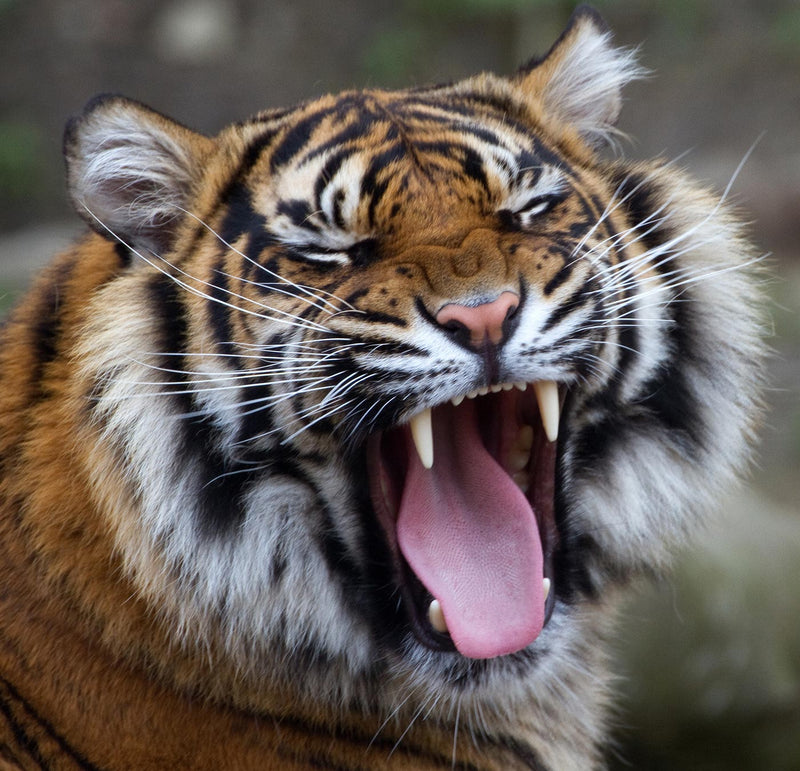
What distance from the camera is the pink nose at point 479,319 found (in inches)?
55.2

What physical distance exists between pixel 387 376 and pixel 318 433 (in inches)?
6.1

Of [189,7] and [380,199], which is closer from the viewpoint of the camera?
[380,199]

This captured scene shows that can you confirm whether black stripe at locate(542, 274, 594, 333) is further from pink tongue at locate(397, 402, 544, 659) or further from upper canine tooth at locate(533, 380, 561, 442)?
pink tongue at locate(397, 402, 544, 659)

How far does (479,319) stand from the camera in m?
1.40

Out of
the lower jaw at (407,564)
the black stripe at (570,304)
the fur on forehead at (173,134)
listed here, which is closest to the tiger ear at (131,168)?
the fur on forehead at (173,134)

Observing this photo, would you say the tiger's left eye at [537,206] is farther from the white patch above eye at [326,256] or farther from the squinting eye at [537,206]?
the white patch above eye at [326,256]

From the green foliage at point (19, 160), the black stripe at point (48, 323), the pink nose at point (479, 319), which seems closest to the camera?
the pink nose at point (479, 319)

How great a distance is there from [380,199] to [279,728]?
2.52ft

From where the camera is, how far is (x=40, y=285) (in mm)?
1769

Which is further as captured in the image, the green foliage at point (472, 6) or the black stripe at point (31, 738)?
the green foliage at point (472, 6)

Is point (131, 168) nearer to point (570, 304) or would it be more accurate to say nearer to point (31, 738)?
point (570, 304)

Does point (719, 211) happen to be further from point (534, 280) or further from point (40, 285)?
point (40, 285)

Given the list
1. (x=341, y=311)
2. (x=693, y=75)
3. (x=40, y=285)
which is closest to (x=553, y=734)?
(x=341, y=311)

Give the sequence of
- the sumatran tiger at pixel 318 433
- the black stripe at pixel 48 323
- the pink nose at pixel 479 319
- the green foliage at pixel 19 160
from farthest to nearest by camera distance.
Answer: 1. the green foliage at pixel 19 160
2. the black stripe at pixel 48 323
3. the sumatran tiger at pixel 318 433
4. the pink nose at pixel 479 319
